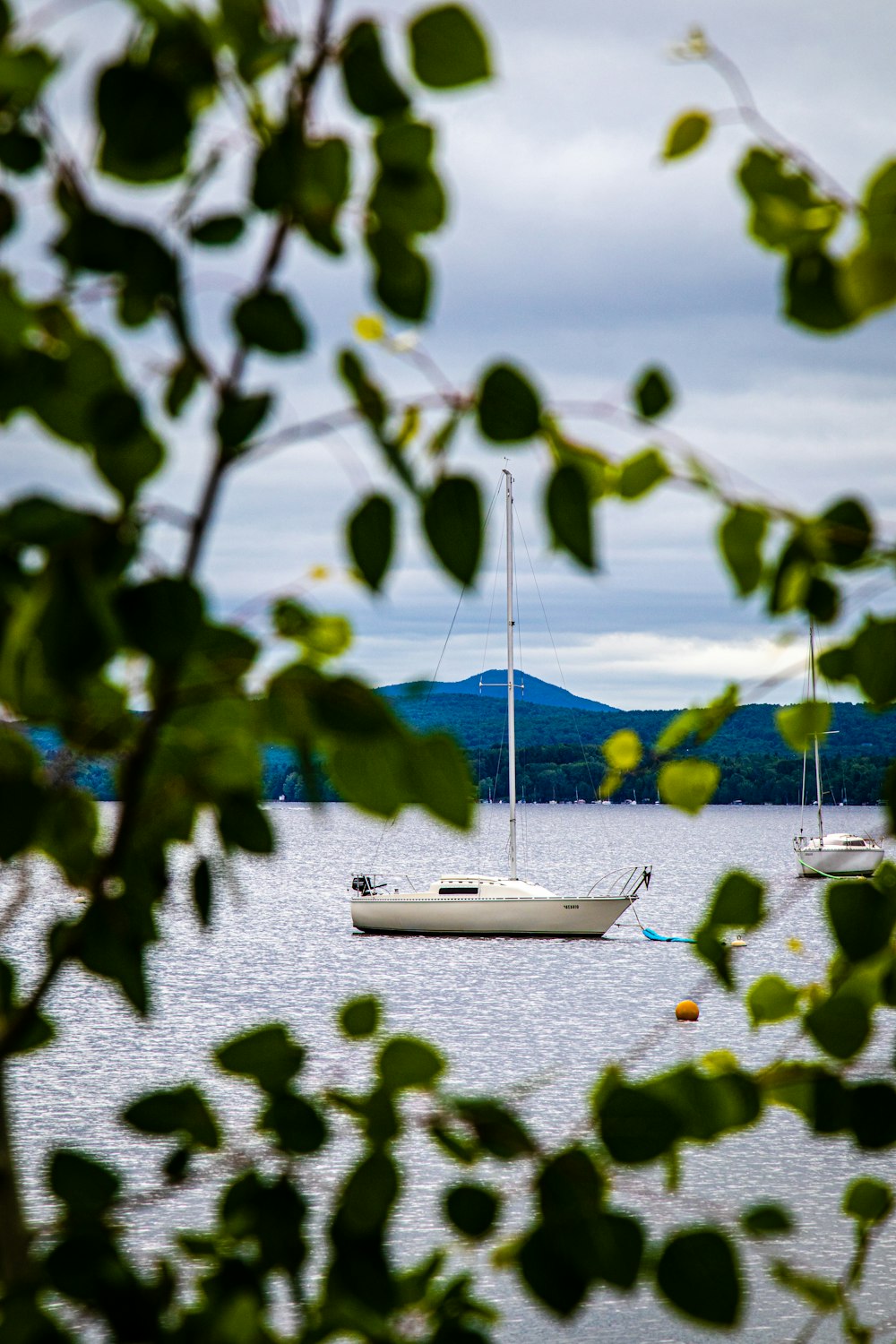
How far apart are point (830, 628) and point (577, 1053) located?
109 feet

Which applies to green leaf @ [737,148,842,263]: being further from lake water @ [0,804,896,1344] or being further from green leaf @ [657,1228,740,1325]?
green leaf @ [657,1228,740,1325]

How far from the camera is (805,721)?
1315 millimetres

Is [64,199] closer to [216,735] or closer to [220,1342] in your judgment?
[216,735]

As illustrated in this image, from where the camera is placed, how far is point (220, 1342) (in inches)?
26.0

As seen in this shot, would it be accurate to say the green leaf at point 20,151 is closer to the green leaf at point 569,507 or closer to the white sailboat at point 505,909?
the green leaf at point 569,507

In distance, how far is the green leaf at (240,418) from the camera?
70 centimetres

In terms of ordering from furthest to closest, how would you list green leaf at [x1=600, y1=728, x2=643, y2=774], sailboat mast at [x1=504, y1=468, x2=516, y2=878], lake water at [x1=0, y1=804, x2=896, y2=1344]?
sailboat mast at [x1=504, y1=468, x2=516, y2=878], lake water at [x1=0, y1=804, x2=896, y2=1344], green leaf at [x1=600, y1=728, x2=643, y2=774]

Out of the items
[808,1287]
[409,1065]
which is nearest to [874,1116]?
[808,1287]

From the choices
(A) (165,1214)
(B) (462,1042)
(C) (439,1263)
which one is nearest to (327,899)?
(B) (462,1042)

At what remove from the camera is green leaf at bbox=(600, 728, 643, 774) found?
1.38 meters

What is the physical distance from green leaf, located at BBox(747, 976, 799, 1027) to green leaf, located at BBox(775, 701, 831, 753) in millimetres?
234

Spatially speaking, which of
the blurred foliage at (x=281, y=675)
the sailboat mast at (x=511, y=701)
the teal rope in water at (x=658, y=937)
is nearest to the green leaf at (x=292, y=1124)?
the blurred foliage at (x=281, y=675)

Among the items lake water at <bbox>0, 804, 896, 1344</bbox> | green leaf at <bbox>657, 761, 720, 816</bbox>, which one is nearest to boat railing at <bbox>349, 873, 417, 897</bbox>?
lake water at <bbox>0, 804, 896, 1344</bbox>

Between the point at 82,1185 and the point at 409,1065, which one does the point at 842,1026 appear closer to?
the point at 409,1065
